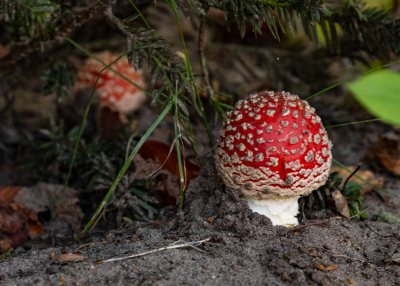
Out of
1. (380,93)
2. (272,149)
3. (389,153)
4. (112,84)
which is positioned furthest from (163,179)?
(389,153)

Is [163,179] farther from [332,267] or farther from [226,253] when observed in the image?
[332,267]

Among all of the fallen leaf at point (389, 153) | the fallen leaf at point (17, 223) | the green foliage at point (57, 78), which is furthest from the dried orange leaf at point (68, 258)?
the fallen leaf at point (389, 153)

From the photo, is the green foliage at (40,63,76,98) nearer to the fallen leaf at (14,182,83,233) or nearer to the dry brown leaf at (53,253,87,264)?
the fallen leaf at (14,182,83,233)

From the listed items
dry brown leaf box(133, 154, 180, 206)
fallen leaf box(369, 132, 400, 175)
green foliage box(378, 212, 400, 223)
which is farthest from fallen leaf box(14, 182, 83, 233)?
fallen leaf box(369, 132, 400, 175)

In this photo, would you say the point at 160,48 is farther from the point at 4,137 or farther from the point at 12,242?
the point at 4,137

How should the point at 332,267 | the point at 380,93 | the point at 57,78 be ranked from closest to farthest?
the point at 380,93, the point at 332,267, the point at 57,78

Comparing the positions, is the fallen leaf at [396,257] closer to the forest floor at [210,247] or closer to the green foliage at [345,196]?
the forest floor at [210,247]
